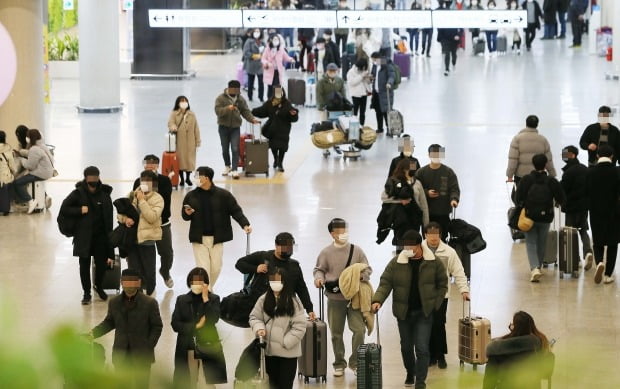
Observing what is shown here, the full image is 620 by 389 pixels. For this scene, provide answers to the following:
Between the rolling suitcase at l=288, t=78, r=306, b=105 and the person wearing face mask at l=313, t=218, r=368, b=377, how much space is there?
19773 mm

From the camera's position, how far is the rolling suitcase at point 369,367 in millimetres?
9258

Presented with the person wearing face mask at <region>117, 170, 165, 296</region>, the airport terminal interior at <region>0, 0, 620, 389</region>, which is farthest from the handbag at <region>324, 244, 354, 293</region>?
the person wearing face mask at <region>117, 170, 165, 296</region>

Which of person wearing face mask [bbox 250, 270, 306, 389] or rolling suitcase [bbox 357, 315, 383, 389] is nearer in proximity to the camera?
person wearing face mask [bbox 250, 270, 306, 389]

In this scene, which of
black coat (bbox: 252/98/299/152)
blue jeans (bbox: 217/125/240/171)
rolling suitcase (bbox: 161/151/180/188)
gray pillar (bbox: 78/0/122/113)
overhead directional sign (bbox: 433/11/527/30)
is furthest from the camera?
overhead directional sign (bbox: 433/11/527/30)

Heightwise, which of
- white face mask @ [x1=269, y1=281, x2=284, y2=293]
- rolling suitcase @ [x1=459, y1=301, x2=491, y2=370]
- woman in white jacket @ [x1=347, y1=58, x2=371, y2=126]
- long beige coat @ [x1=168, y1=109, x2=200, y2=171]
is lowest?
rolling suitcase @ [x1=459, y1=301, x2=491, y2=370]

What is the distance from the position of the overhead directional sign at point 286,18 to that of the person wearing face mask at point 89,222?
18.4 metres

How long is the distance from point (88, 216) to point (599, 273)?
535cm

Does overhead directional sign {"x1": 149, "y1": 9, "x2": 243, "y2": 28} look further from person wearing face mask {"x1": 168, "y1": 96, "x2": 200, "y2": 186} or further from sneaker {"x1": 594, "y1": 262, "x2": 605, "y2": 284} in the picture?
sneaker {"x1": 594, "y1": 262, "x2": 605, "y2": 284}

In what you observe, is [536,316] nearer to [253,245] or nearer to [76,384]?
[253,245]

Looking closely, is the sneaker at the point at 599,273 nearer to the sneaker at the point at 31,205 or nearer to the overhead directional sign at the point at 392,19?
the sneaker at the point at 31,205

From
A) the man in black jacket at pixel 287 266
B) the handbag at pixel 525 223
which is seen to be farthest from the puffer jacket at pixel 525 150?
the man in black jacket at pixel 287 266

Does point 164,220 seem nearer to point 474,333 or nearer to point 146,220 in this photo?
point 146,220

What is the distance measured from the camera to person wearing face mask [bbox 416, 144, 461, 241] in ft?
43.7

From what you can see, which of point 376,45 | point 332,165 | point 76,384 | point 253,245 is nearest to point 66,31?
point 376,45
